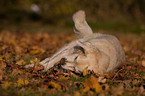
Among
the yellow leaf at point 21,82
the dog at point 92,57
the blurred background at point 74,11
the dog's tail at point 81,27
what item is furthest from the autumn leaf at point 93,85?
the blurred background at point 74,11

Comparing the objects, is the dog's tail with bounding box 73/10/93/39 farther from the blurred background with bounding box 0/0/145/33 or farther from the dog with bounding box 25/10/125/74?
the blurred background with bounding box 0/0/145/33

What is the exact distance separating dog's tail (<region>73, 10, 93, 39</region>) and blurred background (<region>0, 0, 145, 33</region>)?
5956 millimetres

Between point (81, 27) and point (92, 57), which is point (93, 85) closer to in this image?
point (92, 57)

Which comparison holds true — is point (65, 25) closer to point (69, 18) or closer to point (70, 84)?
point (69, 18)

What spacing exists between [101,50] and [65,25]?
10206mm

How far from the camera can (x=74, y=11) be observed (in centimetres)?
1073

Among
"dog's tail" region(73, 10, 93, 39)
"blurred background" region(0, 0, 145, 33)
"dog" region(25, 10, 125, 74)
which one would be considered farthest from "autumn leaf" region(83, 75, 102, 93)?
"blurred background" region(0, 0, 145, 33)

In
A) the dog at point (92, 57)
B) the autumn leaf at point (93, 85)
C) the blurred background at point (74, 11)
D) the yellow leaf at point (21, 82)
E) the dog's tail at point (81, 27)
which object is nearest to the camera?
the autumn leaf at point (93, 85)

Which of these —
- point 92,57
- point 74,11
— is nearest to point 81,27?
point 92,57

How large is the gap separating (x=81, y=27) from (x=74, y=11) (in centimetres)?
751

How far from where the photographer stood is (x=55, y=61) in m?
2.65

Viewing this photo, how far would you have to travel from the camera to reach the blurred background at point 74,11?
10195 mm

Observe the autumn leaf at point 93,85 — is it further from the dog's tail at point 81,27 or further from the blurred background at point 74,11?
the blurred background at point 74,11

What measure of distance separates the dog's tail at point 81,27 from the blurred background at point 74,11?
596cm
